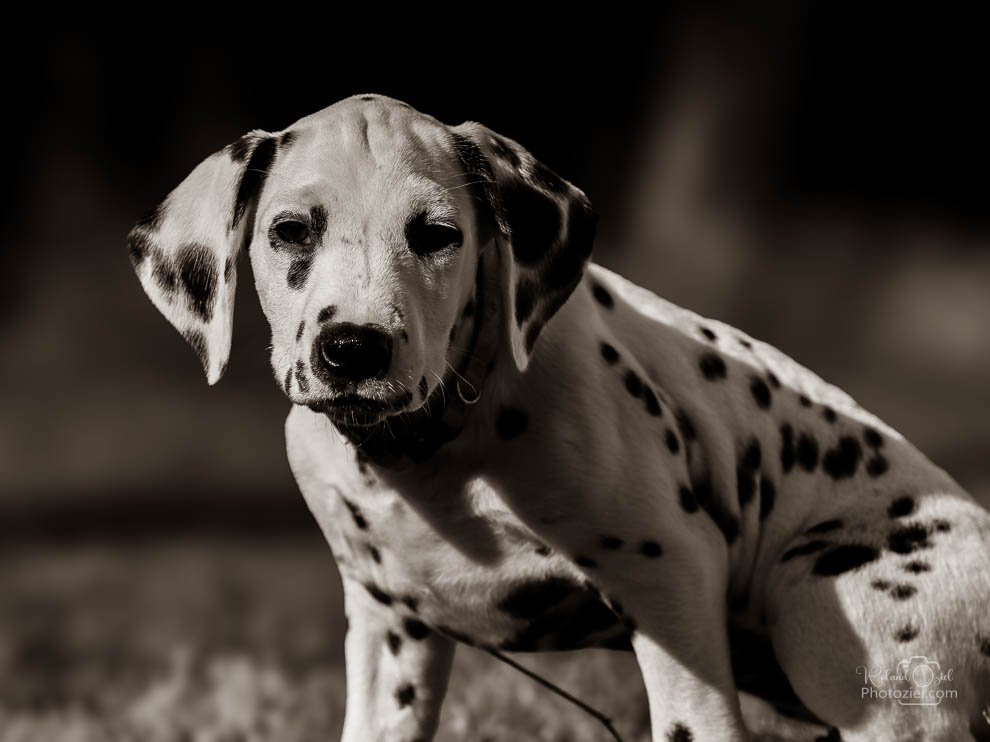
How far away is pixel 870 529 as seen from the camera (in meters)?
4.54

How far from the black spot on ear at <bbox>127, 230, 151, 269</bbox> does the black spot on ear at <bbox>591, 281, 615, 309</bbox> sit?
1.35 meters

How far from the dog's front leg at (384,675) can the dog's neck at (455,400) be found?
0.77 meters

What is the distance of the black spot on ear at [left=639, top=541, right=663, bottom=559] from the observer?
13.8 feet

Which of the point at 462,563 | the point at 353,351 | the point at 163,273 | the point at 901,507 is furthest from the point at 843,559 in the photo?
the point at 163,273

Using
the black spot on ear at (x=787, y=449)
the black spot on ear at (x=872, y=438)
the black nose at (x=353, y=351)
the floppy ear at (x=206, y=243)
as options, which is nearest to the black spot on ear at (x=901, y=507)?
the black spot on ear at (x=872, y=438)

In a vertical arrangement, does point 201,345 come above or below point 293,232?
below

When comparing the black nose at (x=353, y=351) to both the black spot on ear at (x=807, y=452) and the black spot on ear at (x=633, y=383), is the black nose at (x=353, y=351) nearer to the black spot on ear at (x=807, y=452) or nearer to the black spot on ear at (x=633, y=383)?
the black spot on ear at (x=633, y=383)

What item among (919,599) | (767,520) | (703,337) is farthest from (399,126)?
(919,599)

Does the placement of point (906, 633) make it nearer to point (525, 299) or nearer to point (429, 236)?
point (525, 299)

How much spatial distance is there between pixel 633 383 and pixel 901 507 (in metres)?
0.96

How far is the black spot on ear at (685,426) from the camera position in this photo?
4480 millimetres

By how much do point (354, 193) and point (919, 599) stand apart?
2051 mm

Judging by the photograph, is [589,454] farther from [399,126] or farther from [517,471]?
[399,126]

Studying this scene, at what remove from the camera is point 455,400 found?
13.5 ft
